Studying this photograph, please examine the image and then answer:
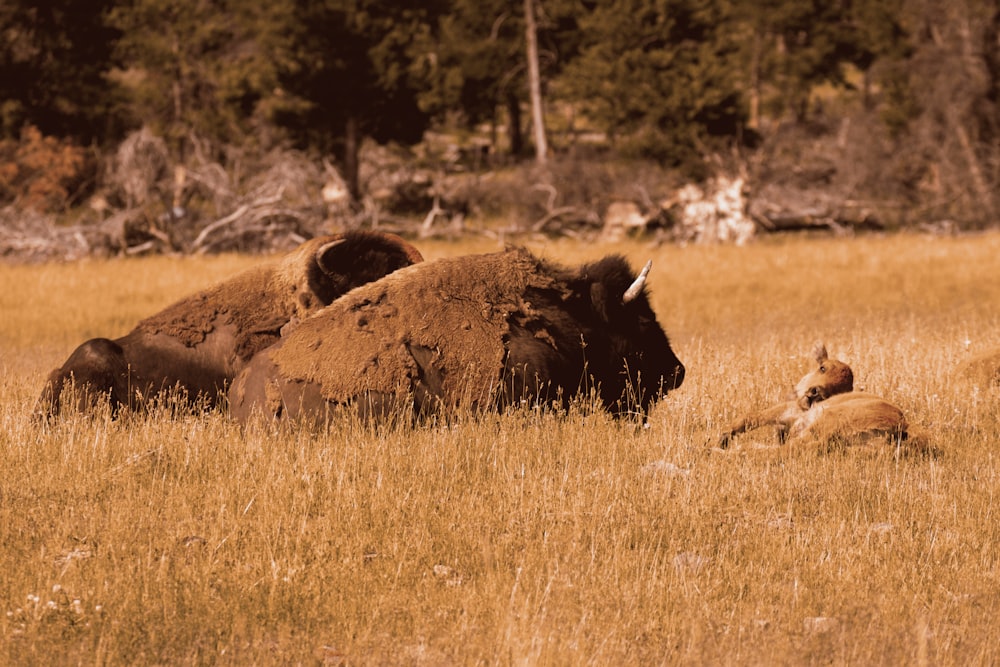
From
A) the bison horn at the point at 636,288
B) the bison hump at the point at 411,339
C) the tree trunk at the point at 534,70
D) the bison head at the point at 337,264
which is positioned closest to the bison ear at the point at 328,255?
the bison head at the point at 337,264

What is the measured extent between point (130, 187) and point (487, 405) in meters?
22.9

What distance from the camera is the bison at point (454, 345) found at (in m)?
6.65

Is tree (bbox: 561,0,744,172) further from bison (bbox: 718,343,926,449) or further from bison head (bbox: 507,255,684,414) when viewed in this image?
bison (bbox: 718,343,926,449)

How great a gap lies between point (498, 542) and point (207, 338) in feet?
9.62

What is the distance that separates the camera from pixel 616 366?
7.45 metres

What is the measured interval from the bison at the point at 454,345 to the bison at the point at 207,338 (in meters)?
0.34

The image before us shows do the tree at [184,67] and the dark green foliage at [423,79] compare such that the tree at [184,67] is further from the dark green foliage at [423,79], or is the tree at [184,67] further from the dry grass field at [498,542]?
the dry grass field at [498,542]

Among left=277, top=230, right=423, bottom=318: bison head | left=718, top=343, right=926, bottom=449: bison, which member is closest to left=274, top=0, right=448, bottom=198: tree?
left=277, top=230, right=423, bottom=318: bison head

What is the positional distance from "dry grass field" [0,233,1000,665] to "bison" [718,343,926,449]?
115 millimetres

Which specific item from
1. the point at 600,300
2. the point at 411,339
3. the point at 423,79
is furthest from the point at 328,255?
the point at 423,79

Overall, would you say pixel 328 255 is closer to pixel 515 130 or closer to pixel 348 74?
pixel 348 74

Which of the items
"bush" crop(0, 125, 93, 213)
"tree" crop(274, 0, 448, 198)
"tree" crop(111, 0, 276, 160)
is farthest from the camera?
"tree" crop(111, 0, 276, 160)

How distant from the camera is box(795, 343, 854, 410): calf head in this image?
709 cm

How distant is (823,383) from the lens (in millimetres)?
7098
